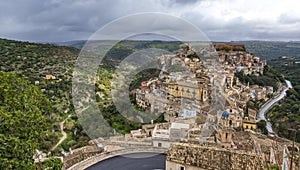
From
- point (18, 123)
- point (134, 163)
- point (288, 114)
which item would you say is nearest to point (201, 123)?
point (134, 163)

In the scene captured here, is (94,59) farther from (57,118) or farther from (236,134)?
(236,134)

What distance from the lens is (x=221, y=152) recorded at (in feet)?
29.8

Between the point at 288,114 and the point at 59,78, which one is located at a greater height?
the point at 59,78

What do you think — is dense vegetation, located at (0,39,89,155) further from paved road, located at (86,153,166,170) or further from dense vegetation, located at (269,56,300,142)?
dense vegetation, located at (269,56,300,142)

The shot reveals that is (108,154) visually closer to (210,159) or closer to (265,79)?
(210,159)

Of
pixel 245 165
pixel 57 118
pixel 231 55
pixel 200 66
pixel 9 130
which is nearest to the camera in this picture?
pixel 9 130

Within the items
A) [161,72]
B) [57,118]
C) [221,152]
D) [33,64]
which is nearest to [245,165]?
[221,152]

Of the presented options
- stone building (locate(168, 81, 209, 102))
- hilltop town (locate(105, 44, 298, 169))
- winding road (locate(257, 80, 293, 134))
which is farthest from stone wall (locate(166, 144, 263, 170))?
winding road (locate(257, 80, 293, 134))

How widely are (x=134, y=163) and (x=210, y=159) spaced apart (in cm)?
384

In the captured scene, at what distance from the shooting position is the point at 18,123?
471cm

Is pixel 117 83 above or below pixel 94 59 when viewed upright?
below

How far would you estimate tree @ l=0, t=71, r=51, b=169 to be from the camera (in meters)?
4.36

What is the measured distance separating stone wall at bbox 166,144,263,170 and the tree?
17.4ft

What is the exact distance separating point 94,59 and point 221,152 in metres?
19.9
